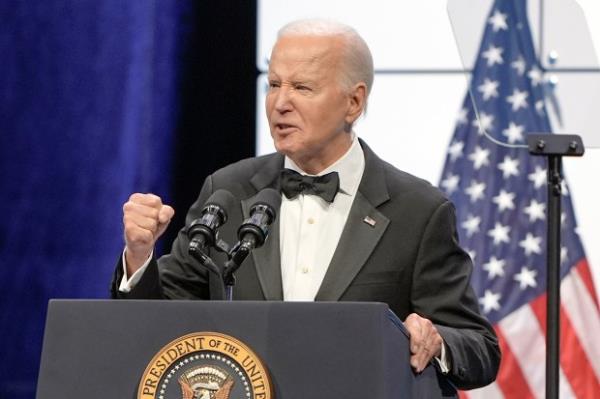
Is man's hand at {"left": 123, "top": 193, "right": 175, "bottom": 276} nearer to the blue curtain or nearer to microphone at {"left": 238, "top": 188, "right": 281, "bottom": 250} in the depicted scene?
microphone at {"left": 238, "top": 188, "right": 281, "bottom": 250}

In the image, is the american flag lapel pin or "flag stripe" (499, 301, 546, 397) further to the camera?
"flag stripe" (499, 301, 546, 397)

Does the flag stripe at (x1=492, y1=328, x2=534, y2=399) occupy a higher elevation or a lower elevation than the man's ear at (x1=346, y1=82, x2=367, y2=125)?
lower

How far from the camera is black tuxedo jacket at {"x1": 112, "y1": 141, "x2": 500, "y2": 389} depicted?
247 cm

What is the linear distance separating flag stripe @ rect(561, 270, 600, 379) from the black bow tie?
66.3 inches

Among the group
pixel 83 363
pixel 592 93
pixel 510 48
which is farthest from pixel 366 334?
pixel 510 48

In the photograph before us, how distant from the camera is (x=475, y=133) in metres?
4.20

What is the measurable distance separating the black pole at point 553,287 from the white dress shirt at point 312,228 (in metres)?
0.45

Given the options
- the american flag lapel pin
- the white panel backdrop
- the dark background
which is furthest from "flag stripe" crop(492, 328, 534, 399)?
the american flag lapel pin

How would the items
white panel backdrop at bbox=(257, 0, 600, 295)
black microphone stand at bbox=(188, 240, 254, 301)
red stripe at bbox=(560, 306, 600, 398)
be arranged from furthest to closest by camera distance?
white panel backdrop at bbox=(257, 0, 600, 295), red stripe at bbox=(560, 306, 600, 398), black microphone stand at bbox=(188, 240, 254, 301)

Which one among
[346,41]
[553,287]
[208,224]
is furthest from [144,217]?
[553,287]

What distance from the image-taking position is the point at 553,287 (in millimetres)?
2697

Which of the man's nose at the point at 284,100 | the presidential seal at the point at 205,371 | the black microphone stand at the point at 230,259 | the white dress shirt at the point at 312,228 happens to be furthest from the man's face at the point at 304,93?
the presidential seal at the point at 205,371

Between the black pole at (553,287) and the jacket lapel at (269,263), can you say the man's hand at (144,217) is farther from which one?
the black pole at (553,287)

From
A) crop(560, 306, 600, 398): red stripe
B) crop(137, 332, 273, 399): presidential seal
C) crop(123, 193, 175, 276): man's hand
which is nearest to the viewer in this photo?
crop(137, 332, 273, 399): presidential seal
